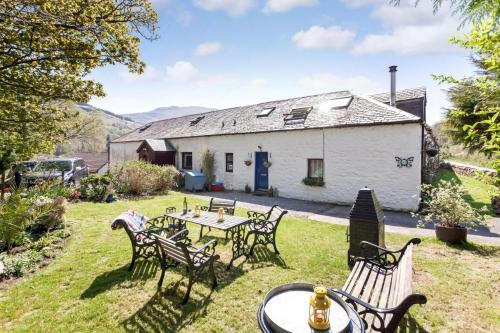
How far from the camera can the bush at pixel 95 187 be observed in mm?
12789

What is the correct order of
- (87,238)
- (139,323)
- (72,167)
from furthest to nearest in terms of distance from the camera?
(72,167)
(87,238)
(139,323)

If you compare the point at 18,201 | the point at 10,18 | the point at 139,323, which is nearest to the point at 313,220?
the point at 139,323

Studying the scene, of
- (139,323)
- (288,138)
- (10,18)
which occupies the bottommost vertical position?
(139,323)

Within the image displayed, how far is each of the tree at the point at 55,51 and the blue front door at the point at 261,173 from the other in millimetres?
9916

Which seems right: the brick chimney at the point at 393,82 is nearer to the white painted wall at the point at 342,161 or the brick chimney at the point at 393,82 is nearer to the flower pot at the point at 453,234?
the white painted wall at the point at 342,161

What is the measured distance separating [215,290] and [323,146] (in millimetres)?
9835

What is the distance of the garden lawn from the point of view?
3.67m

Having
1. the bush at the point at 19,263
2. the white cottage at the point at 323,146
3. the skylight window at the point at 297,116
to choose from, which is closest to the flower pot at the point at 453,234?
the white cottage at the point at 323,146

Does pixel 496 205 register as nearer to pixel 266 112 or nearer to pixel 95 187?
pixel 266 112

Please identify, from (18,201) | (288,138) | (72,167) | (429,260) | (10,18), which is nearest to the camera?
(10,18)

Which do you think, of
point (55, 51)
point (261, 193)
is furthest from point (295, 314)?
point (261, 193)

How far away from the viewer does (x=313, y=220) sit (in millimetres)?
9352

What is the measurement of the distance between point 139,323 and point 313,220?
6.93 meters

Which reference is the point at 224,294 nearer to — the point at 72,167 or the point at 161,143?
the point at 72,167
